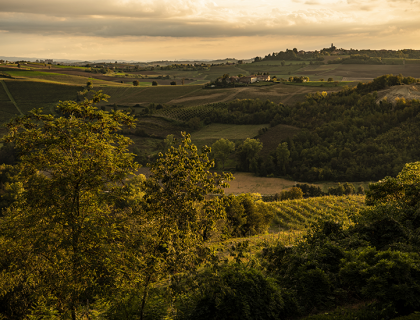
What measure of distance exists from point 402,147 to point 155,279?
8034 centimetres

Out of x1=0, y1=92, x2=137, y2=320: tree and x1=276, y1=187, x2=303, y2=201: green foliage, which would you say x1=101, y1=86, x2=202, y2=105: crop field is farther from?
x1=0, y1=92, x2=137, y2=320: tree

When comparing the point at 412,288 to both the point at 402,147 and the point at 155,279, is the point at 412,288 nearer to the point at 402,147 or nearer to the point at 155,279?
the point at 155,279

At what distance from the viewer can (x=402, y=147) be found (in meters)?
75.9

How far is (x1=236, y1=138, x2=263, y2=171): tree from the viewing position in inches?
3169

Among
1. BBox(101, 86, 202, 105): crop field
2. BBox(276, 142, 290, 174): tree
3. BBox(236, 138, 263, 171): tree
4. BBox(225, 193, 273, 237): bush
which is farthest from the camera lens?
BBox(101, 86, 202, 105): crop field

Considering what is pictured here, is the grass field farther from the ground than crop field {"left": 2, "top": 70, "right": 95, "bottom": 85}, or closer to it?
closer to it

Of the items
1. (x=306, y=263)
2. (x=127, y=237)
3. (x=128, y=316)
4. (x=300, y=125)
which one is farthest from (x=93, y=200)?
(x=300, y=125)

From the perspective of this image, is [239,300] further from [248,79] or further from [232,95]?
[248,79]

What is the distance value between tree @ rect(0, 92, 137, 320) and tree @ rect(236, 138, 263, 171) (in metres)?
69.0

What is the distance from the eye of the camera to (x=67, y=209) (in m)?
11.4

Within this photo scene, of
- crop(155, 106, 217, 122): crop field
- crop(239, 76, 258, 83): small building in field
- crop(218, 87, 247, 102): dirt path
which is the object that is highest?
crop(239, 76, 258, 83): small building in field

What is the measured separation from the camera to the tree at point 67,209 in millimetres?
11133

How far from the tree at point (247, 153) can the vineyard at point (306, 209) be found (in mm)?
36056

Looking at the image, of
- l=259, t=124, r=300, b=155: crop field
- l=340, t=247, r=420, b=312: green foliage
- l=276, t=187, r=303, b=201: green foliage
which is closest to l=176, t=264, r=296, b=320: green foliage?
l=340, t=247, r=420, b=312: green foliage
